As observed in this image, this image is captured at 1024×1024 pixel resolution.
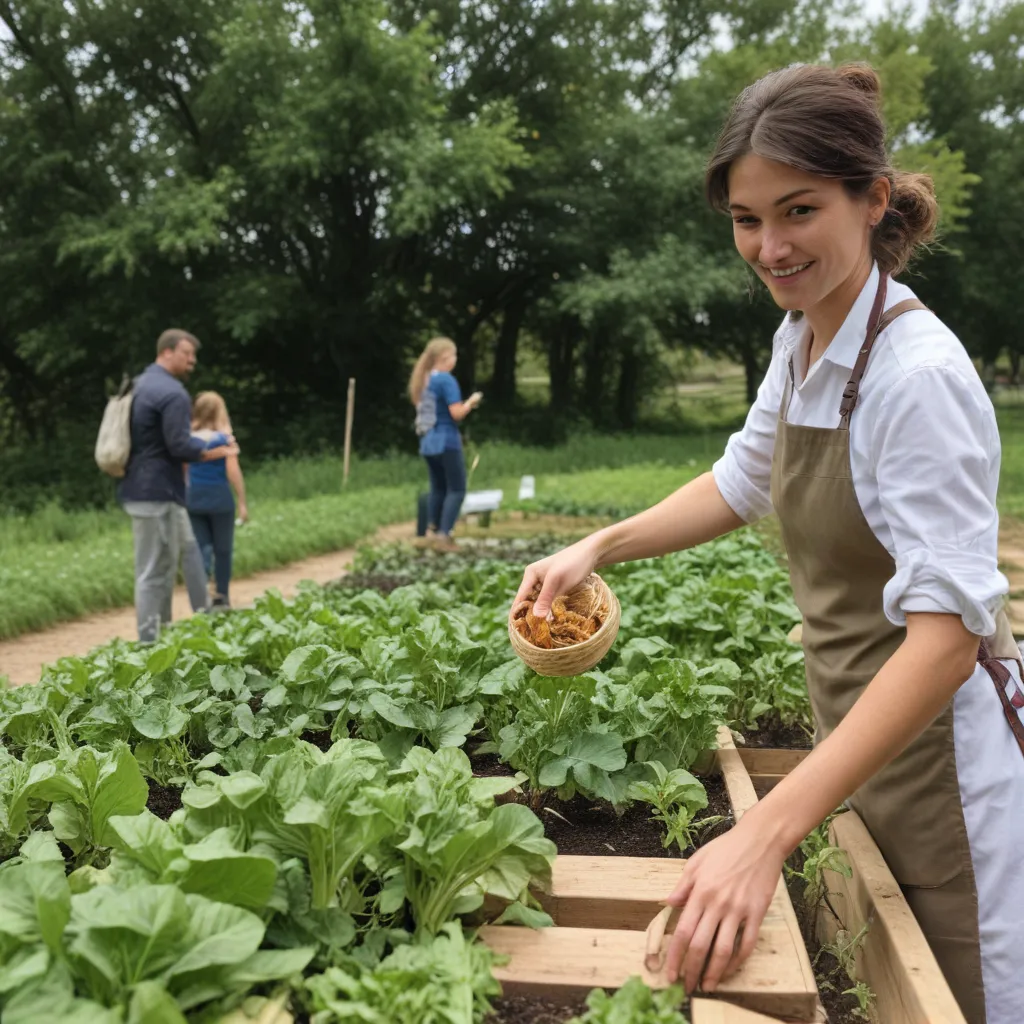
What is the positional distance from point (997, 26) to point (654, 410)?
52.3ft

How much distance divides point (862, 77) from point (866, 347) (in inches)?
20.9

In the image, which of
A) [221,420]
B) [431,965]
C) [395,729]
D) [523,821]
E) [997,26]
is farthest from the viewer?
[997,26]

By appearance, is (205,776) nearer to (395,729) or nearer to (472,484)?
(395,729)

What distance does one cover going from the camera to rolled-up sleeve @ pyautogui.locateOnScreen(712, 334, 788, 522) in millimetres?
2049

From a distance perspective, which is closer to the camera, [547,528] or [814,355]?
[814,355]

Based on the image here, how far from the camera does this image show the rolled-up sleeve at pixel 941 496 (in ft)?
4.40

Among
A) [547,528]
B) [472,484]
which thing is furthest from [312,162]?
[547,528]

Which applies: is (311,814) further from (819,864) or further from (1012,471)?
(1012,471)

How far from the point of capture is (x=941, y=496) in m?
1.39

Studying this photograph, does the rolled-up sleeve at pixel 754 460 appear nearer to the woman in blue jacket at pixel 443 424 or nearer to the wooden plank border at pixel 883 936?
the wooden plank border at pixel 883 936

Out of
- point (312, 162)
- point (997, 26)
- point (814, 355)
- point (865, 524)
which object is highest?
point (997, 26)

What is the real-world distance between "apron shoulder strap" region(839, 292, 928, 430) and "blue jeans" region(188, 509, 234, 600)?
6621 mm

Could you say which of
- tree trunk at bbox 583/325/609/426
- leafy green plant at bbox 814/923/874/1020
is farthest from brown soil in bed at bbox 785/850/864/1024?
tree trunk at bbox 583/325/609/426

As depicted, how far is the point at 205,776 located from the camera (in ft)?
5.53
